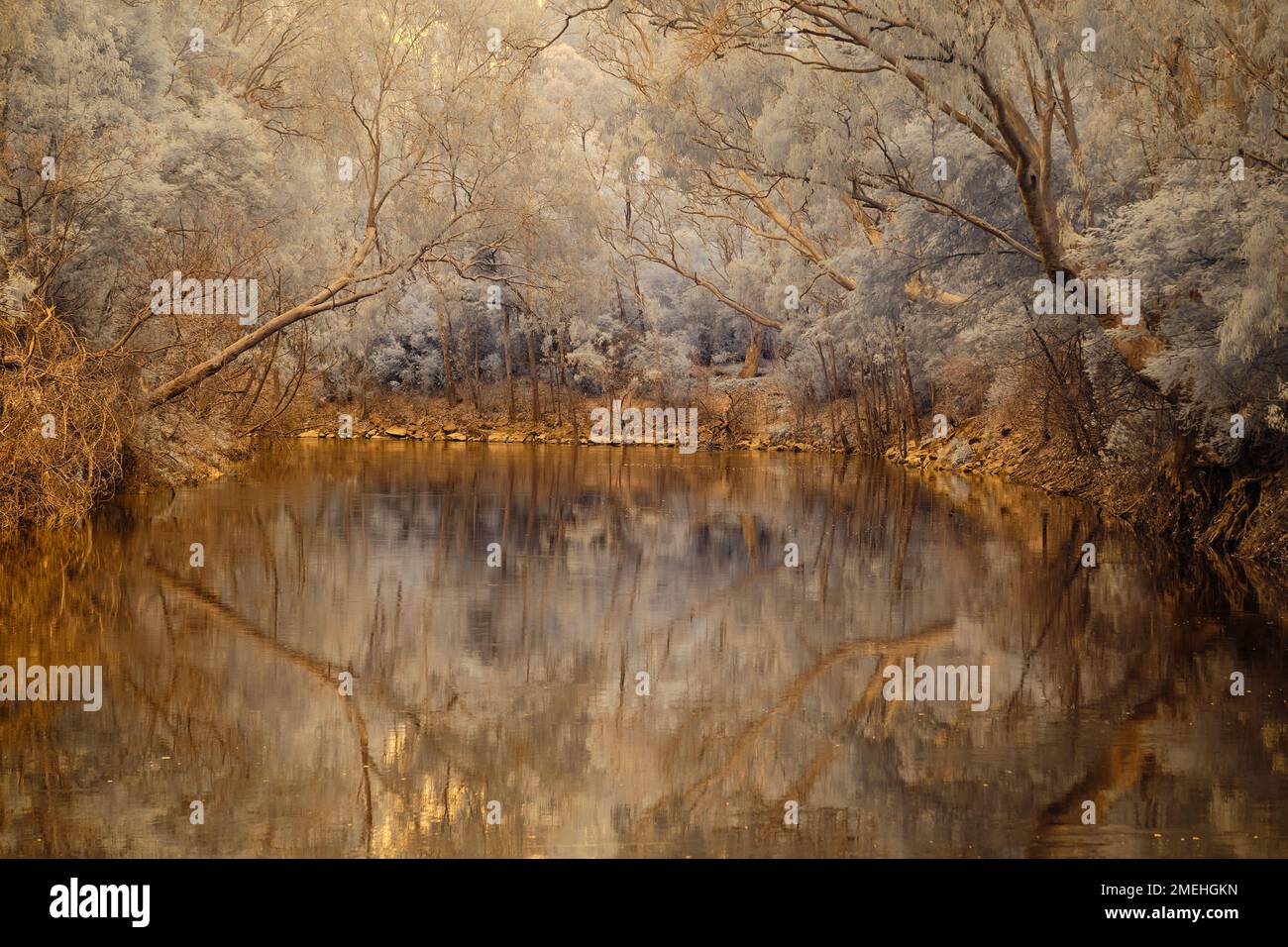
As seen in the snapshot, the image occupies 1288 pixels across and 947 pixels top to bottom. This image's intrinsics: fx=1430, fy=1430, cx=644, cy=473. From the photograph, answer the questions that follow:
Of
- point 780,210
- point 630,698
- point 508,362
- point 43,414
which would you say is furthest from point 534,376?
point 630,698

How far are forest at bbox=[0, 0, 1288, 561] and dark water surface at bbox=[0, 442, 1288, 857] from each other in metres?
2.43

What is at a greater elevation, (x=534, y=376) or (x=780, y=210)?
(x=780, y=210)

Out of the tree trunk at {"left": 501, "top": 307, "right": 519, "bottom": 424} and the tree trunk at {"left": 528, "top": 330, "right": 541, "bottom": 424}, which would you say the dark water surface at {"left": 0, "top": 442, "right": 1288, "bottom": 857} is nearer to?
the tree trunk at {"left": 501, "top": 307, "right": 519, "bottom": 424}

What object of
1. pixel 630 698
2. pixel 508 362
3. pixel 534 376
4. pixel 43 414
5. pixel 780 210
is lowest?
pixel 630 698

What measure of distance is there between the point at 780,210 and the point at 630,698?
1292 inches

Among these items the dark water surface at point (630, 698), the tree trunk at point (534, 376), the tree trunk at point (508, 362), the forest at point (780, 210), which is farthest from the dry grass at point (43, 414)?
the tree trunk at point (534, 376)

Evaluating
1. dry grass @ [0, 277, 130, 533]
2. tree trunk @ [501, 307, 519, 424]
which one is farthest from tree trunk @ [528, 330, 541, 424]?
dry grass @ [0, 277, 130, 533]

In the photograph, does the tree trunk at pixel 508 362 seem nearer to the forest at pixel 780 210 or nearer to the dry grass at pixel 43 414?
the forest at pixel 780 210

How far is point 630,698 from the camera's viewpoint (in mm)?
8656

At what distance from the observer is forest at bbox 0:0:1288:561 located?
15.8m

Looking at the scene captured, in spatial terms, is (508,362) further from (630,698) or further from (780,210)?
(630,698)

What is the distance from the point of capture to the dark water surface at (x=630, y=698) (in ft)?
20.0

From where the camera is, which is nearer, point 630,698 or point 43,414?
point 630,698

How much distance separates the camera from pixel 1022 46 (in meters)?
17.8
